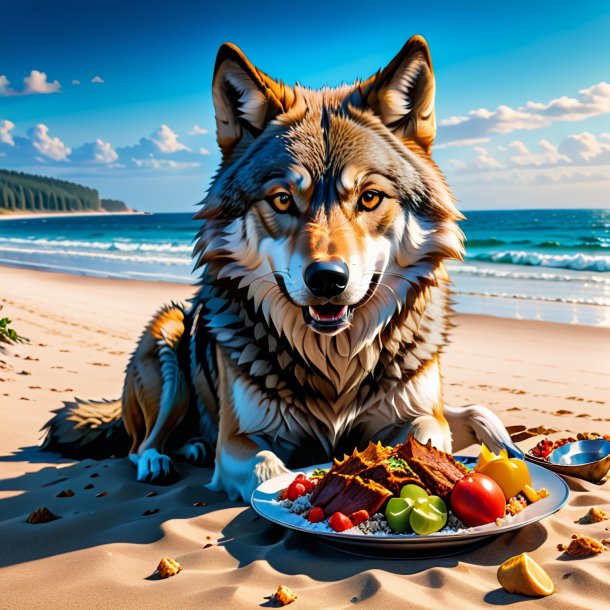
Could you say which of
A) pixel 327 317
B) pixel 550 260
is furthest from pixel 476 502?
pixel 550 260

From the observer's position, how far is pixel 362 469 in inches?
122

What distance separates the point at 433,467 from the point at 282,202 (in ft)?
4.62

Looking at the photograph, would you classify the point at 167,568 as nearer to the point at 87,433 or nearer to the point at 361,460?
the point at 361,460

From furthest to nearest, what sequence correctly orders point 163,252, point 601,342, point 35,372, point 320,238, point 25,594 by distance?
point 163,252 → point 601,342 → point 35,372 → point 320,238 → point 25,594

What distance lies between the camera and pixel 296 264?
10.9 ft

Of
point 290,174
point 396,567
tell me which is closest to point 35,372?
point 290,174

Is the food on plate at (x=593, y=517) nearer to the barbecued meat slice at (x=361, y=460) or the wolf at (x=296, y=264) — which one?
the wolf at (x=296, y=264)

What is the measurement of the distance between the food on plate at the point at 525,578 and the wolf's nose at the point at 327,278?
131cm

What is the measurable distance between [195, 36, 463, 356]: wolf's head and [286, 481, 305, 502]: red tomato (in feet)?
2.37

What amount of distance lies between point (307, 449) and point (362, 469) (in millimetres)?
930

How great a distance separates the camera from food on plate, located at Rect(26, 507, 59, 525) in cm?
362

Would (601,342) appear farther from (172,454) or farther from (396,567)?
(396,567)

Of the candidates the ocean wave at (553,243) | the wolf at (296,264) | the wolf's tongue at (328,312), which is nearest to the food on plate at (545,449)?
the wolf at (296,264)

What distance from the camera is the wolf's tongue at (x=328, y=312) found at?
11.2ft
